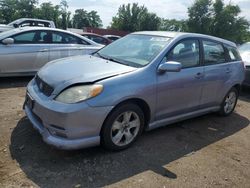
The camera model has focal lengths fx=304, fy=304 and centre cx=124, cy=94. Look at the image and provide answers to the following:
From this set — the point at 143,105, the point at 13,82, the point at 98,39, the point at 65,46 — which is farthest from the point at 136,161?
the point at 98,39

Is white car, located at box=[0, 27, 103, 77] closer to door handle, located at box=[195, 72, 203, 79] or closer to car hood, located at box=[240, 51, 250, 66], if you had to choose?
door handle, located at box=[195, 72, 203, 79]

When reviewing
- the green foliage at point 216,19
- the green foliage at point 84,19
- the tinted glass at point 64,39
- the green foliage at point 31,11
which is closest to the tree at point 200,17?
the green foliage at point 216,19

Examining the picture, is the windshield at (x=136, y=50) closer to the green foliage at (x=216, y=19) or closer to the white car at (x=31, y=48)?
the white car at (x=31, y=48)

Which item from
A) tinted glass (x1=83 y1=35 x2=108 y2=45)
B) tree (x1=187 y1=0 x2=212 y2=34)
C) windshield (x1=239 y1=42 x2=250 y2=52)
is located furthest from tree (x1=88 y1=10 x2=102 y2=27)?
windshield (x1=239 y1=42 x2=250 y2=52)

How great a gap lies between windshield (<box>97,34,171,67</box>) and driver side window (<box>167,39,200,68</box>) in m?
0.19

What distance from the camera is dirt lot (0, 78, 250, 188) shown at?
348 centimetres

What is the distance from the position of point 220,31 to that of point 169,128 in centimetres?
4425

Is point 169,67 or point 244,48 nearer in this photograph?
point 169,67

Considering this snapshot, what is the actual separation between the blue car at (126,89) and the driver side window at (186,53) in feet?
0.05

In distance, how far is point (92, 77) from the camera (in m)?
3.81

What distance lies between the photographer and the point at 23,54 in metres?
7.29

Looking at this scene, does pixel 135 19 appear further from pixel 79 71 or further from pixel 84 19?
pixel 79 71

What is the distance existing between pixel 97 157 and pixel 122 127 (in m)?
0.51

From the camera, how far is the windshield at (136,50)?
4.47 meters
